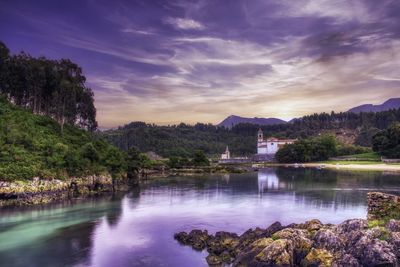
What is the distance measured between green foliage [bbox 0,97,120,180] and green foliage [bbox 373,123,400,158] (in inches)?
3898

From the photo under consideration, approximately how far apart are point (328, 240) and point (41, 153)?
55.8 m

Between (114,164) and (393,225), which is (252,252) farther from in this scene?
(114,164)

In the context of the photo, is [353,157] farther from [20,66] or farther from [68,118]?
[20,66]

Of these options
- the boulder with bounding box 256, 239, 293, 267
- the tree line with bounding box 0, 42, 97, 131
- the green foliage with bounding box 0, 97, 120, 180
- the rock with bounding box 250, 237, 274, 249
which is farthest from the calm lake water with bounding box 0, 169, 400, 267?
the tree line with bounding box 0, 42, 97, 131

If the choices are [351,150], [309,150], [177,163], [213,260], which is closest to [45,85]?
[177,163]

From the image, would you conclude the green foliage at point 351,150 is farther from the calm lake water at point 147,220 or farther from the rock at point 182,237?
the rock at point 182,237

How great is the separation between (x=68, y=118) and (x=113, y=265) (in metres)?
85.0

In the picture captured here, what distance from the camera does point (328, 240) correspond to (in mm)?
25109

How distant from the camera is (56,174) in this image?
214 ft

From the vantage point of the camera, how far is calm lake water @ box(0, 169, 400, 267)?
3166cm

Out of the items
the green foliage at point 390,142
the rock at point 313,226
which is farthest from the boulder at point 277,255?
the green foliage at point 390,142

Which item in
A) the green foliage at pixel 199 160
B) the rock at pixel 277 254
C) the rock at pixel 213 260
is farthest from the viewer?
the green foliage at pixel 199 160

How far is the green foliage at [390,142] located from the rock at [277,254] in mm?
126863

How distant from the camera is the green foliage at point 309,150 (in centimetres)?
16200
